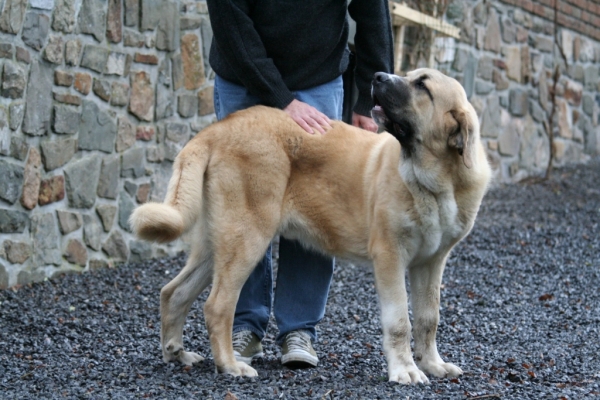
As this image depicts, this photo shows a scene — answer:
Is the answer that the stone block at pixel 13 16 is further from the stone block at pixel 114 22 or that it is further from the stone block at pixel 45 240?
the stone block at pixel 45 240

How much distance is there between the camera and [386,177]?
12.1 feet

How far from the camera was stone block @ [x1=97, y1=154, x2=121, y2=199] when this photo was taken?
6.24 m

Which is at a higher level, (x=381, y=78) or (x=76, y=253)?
(x=381, y=78)

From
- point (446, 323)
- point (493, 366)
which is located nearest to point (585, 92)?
point (446, 323)

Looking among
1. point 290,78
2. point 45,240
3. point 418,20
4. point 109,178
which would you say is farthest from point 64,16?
point 418,20

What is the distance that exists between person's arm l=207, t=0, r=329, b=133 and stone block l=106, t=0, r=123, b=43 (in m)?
2.41

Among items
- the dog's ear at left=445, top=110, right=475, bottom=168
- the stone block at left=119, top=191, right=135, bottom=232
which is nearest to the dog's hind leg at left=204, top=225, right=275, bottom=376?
the dog's ear at left=445, top=110, right=475, bottom=168

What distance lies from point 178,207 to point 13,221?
7.75 feet

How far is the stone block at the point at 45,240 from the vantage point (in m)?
5.70

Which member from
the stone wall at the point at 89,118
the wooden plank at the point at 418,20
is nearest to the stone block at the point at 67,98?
the stone wall at the point at 89,118

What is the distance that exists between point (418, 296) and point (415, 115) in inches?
35.0

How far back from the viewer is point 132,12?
20.8 feet

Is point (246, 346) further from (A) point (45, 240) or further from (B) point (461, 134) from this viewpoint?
(A) point (45, 240)

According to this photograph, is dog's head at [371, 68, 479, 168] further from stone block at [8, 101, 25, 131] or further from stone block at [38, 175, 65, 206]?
stone block at [38, 175, 65, 206]
